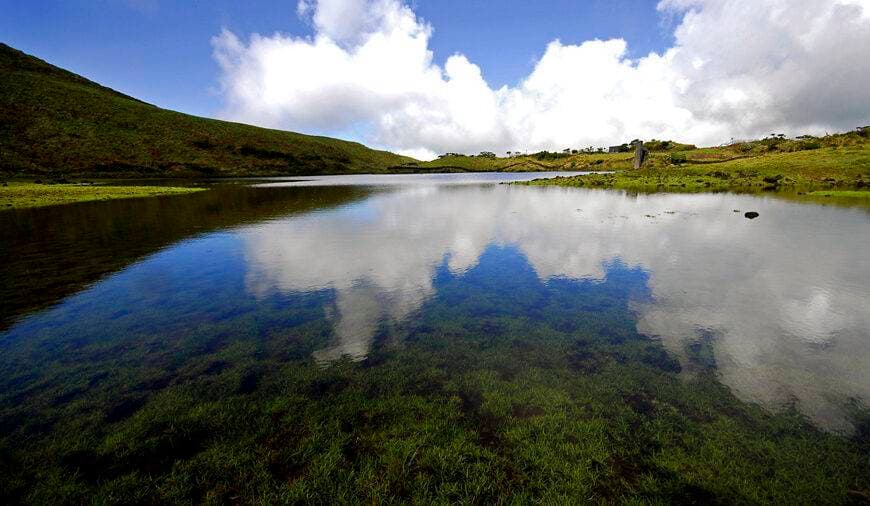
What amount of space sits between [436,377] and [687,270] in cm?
1856

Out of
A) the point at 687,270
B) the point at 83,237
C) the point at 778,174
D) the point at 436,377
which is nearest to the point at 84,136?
the point at 83,237

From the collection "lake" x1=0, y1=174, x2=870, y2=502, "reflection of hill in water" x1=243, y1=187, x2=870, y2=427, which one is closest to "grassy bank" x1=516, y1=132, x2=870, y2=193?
"reflection of hill in water" x1=243, y1=187, x2=870, y2=427

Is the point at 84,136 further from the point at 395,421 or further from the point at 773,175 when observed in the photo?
the point at 773,175

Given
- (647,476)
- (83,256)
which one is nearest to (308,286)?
(647,476)

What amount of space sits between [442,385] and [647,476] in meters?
5.29

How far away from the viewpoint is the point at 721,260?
2325 centimetres

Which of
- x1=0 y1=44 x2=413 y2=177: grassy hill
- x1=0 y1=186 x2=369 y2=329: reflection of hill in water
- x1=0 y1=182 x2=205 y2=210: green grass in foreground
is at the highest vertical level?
x1=0 y1=44 x2=413 y2=177: grassy hill

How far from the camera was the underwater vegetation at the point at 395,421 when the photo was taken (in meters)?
7.14

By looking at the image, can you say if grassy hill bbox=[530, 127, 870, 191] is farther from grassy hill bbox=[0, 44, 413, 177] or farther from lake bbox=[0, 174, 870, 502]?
grassy hill bbox=[0, 44, 413, 177]

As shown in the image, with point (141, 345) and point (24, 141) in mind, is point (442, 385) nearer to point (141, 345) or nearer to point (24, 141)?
point (141, 345)

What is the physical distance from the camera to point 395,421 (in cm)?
899

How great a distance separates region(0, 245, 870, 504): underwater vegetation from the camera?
23.4 feet

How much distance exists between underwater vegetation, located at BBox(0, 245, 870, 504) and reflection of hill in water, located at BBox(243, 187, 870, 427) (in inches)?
51.4

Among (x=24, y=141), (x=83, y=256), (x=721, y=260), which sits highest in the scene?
(x=24, y=141)
